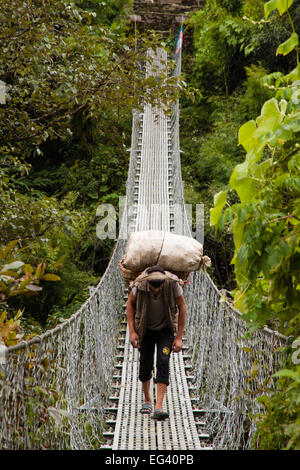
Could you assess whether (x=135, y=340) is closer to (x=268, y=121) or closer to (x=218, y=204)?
(x=218, y=204)

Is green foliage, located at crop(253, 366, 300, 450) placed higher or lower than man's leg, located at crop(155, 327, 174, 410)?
lower

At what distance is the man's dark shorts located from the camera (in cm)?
256

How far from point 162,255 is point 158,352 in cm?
68

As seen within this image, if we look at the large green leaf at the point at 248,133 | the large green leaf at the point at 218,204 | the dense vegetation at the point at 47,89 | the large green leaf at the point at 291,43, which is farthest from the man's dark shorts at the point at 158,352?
the large green leaf at the point at 291,43

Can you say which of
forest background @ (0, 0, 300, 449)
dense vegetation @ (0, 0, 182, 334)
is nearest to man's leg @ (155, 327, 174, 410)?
dense vegetation @ (0, 0, 182, 334)

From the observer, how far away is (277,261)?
1501mm

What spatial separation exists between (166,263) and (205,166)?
6541mm

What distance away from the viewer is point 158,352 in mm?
2584

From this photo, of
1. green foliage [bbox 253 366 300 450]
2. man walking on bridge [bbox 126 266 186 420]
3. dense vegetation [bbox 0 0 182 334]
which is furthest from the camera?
dense vegetation [bbox 0 0 182 334]

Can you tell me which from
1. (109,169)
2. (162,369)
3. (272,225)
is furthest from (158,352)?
(109,169)

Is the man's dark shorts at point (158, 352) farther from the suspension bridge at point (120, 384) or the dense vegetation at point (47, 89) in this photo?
the dense vegetation at point (47, 89)

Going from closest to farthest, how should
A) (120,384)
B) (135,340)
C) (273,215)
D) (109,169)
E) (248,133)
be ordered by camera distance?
(273,215), (248,133), (135,340), (120,384), (109,169)

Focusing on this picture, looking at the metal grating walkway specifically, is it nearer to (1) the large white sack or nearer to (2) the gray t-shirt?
(2) the gray t-shirt

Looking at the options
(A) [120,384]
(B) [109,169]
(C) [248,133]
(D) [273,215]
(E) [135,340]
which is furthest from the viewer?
(B) [109,169]
